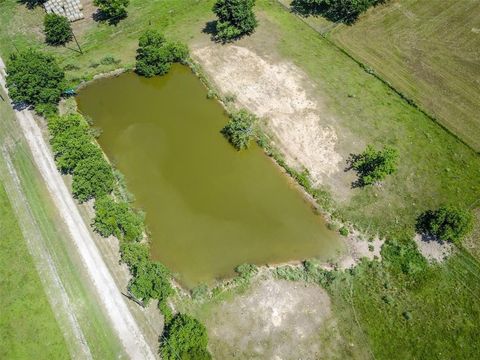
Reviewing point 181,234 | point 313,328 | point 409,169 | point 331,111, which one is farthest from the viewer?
point 331,111

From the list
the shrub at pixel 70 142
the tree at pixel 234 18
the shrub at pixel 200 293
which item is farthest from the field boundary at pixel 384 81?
the shrub at pixel 70 142

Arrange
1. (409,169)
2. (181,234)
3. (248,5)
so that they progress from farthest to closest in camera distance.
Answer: (248,5) < (409,169) < (181,234)

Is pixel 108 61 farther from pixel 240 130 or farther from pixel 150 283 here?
pixel 150 283

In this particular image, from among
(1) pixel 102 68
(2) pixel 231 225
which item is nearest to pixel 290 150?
(2) pixel 231 225

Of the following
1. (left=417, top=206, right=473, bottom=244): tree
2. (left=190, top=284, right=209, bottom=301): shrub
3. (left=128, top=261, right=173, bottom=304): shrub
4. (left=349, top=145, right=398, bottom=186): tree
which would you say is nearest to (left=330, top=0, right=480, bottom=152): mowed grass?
(left=349, top=145, right=398, bottom=186): tree

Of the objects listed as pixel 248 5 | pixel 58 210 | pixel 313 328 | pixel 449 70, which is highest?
pixel 248 5

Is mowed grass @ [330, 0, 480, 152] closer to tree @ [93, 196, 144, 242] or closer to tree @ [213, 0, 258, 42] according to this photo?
tree @ [213, 0, 258, 42]

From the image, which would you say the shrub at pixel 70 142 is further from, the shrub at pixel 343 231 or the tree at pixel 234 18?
the shrub at pixel 343 231

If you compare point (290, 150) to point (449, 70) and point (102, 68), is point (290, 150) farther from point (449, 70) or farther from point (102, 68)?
point (102, 68)
